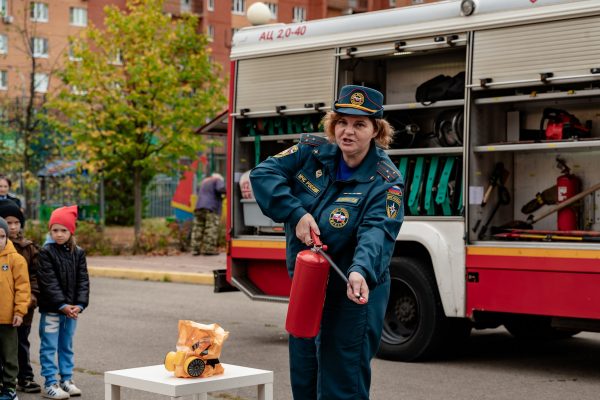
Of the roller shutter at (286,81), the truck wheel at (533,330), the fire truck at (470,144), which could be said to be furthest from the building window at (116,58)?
the truck wheel at (533,330)

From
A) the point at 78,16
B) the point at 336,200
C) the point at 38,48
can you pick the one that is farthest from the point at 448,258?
the point at 78,16

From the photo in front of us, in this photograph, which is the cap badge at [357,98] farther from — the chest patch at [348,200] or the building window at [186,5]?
the building window at [186,5]

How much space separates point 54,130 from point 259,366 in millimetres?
16821

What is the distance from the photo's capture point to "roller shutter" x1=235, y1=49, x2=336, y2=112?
10.5 metres

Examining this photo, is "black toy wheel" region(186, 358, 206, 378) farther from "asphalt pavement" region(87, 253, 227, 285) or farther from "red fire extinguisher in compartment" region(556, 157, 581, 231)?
"asphalt pavement" region(87, 253, 227, 285)

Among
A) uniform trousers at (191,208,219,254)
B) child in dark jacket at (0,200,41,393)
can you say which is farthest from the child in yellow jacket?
uniform trousers at (191,208,219,254)

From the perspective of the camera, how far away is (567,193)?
9578 mm

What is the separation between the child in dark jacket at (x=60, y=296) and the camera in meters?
8.20

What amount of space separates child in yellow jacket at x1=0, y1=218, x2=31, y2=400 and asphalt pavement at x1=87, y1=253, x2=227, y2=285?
866 cm

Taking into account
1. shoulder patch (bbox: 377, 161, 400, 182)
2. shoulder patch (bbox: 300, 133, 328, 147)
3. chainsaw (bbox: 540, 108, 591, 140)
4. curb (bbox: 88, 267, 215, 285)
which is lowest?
curb (bbox: 88, 267, 215, 285)

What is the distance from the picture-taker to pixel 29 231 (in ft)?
74.3

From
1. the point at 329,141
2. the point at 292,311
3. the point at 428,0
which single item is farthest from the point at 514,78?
the point at 292,311

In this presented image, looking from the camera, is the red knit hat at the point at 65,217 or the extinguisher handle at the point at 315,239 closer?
the extinguisher handle at the point at 315,239

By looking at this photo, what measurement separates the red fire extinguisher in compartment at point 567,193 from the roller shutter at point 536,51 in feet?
3.43
